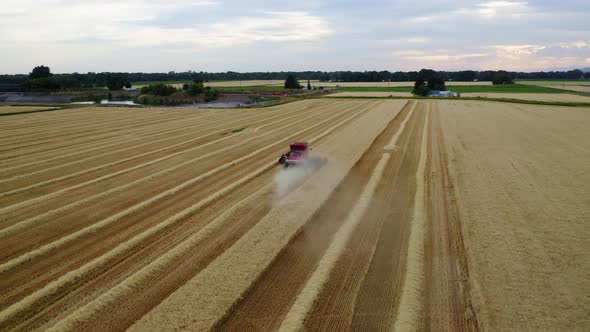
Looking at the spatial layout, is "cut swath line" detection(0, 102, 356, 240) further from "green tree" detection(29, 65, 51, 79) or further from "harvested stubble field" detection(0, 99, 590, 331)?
"green tree" detection(29, 65, 51, 79)

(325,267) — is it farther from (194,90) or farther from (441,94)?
(441,94)

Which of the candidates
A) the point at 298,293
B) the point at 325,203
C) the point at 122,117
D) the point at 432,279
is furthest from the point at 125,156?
the point at 122,117

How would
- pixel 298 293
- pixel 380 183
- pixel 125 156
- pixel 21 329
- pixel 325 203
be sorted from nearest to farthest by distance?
1. pixel 21 329
2. pixel 298 293
3. pixel 325 203
4. pixel 380 183
5. pixel 125 156

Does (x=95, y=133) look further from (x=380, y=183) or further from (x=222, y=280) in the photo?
(x=222, y=280)

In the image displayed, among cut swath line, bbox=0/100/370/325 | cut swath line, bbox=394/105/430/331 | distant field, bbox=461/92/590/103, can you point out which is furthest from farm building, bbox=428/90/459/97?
cut swath line, bbox=0/100/370/325

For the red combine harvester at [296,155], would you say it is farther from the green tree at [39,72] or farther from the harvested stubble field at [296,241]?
the green tree at [39,72]

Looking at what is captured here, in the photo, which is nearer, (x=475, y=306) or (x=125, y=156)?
Result: (x=475, y=306)
